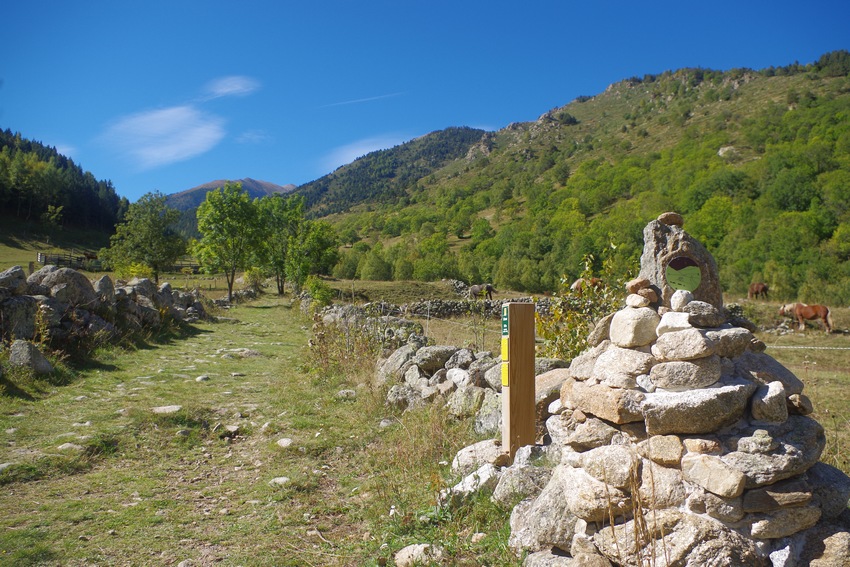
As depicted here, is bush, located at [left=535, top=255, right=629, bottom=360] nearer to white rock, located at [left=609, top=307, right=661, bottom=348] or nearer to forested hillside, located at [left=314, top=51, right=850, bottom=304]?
forested hillside, located at [left=314, top=51, right=850, bottom=304]

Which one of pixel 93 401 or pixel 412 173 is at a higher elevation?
pixel 412 173

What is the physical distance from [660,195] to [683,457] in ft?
241

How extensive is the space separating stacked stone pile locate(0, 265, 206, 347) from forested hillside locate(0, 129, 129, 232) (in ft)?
245

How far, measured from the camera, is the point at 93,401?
277 inches

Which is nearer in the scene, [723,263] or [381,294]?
[381,294]

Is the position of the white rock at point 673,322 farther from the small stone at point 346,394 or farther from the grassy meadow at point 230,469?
the small stone at point 346,394

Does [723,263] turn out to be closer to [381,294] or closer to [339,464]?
[381,294]

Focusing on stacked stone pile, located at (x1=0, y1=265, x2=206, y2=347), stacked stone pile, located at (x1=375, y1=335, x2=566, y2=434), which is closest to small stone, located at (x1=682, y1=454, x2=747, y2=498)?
stacked stone pile, located at (x1=375, y1=335, x2=566, y2=434)

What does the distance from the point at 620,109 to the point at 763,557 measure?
161 metres

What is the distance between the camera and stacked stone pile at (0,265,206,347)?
348 inches

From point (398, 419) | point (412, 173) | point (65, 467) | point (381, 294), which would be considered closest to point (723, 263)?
point (381, 294)

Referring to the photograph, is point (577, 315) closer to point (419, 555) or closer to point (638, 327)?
point (638, 327)

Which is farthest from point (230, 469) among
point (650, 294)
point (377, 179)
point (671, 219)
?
point (377, 179)

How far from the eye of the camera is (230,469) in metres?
5.25
